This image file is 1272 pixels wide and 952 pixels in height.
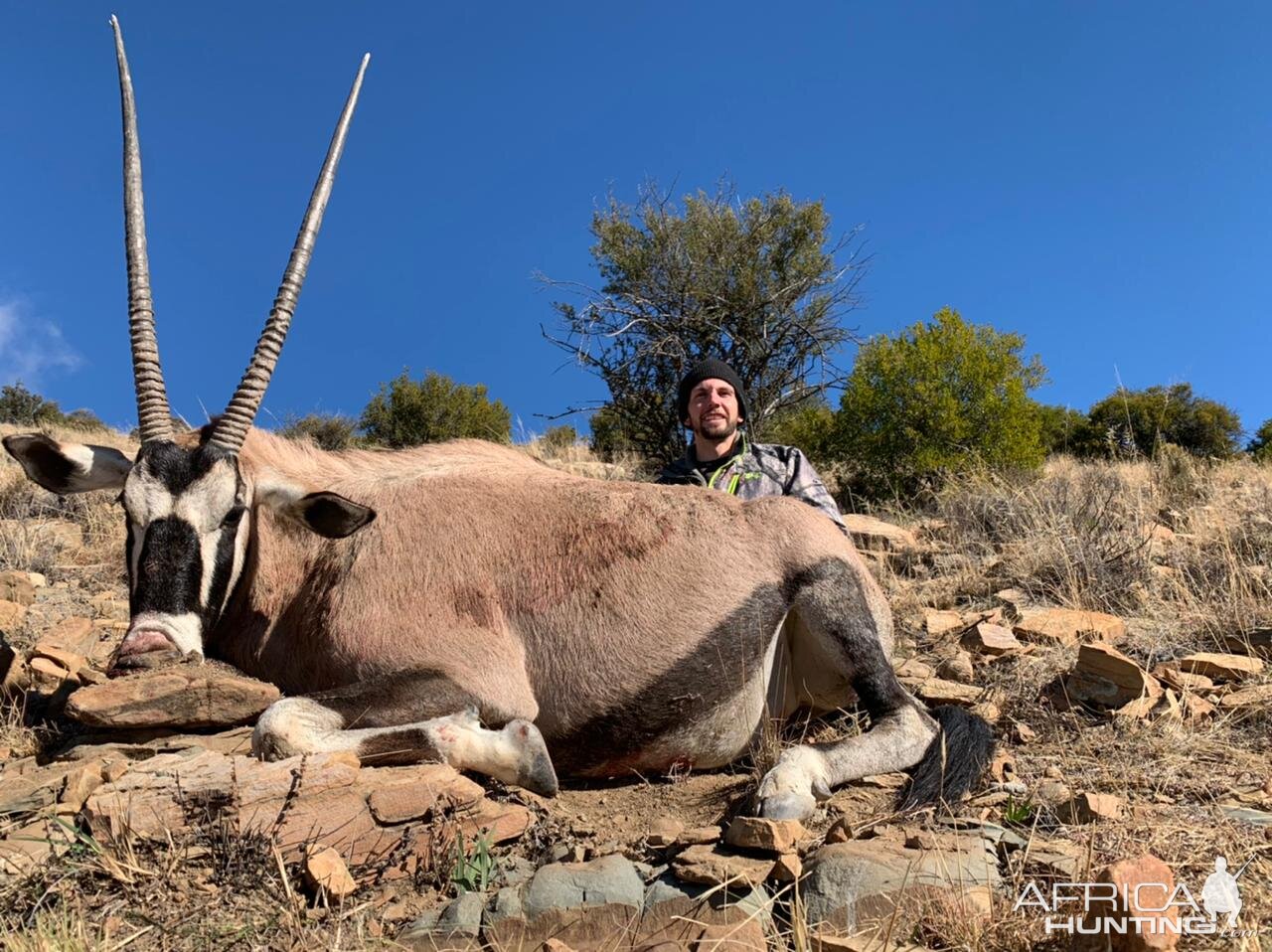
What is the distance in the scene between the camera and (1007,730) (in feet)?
13.9

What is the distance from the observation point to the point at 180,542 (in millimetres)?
3551

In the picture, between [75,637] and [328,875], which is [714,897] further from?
[75,637]

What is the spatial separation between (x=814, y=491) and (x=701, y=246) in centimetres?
1237

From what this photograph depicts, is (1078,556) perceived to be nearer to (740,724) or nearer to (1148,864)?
(740,724)

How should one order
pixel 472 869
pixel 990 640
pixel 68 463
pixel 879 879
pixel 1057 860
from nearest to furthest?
pixel 879 879
pixel 1057 860
pixel 472 869
pixel 68 463
pixel 990 640

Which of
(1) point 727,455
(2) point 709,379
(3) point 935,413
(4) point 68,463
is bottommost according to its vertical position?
(4) point 68,463

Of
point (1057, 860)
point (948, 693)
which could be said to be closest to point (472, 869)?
point (1057, 860)

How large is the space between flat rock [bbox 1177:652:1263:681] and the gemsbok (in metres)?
1.74

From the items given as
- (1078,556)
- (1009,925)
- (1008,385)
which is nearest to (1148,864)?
(1009,925)

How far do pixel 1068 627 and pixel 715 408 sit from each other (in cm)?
265

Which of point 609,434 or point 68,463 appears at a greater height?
point 609,434

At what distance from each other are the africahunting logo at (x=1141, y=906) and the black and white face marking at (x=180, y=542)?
10.1ft

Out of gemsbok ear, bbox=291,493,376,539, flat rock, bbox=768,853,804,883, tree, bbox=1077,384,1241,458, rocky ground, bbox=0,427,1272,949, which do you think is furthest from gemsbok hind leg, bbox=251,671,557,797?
tree, bbox=1077,384,1241,458

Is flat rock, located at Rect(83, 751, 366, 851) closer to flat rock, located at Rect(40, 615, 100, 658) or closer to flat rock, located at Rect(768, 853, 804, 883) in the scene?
flat rock, located at Rect(768, 853, 804, 883)
